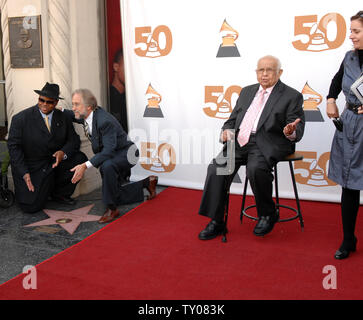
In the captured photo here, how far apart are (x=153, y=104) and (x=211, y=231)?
2.00 metres

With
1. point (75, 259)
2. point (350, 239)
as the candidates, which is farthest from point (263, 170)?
point (75, 259)

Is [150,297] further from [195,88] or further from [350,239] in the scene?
[195,88]

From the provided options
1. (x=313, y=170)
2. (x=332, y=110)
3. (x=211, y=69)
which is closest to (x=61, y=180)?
(x=211, y=69)

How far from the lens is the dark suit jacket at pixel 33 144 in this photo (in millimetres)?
3859

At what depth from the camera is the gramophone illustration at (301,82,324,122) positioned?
12.9 ft

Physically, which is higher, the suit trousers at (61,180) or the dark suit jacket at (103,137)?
the dark suit jacket at (103,137)

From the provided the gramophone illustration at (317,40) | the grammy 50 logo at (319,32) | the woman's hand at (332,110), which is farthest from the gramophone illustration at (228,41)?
the woman's hand at (332,110)

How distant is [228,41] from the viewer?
418 centimetres

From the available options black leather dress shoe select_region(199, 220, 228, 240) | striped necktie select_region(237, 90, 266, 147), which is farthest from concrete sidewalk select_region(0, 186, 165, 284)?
striped necktie select_region(237, 90, 266, 147)

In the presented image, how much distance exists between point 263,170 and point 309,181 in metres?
1.26

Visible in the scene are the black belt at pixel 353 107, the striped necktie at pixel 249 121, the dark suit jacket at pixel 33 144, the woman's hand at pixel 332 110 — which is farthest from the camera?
→ the dark suit jacket at pixel 33 144

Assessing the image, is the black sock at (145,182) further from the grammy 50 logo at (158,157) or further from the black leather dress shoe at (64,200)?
the black leather dress shoe at (64,200)

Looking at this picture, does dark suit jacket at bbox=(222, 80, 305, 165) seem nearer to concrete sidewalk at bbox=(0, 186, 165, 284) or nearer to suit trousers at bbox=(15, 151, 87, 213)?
concrete sidewalk at bbox=(0, 186, 165, 284)

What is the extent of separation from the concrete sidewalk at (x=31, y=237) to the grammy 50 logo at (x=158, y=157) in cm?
75
